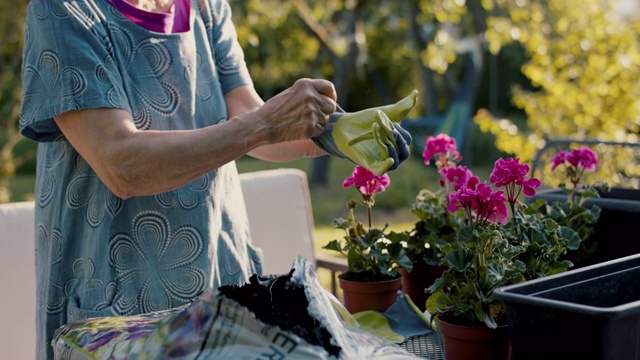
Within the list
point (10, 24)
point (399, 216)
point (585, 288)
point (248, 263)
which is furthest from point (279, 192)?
point (399, 216)

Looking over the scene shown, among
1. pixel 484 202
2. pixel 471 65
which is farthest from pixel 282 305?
pixel 471 65

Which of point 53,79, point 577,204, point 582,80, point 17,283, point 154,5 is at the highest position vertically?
point 582,80

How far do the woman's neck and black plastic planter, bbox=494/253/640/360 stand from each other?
0.94 meters

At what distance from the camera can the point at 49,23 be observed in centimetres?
154

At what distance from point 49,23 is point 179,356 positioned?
77 centimetres

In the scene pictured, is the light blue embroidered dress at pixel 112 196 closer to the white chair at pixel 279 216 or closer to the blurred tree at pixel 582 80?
the white chair at pixel 279 216

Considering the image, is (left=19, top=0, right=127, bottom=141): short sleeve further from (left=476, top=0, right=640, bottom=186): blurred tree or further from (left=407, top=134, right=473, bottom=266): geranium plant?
(left=476, top=0, right=640, bottom=186): blurred tree

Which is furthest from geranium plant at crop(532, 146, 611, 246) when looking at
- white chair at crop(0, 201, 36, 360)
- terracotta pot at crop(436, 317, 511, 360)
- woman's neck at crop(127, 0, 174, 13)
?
white chair at crop(0, 201, 36, 360)

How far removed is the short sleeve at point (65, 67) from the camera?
1503mm

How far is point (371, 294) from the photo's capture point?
1.80 meters

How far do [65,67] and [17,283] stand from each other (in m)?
0.99

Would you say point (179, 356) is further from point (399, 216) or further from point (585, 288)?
point (399, 216)

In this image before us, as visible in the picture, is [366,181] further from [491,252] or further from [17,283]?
[17,283]

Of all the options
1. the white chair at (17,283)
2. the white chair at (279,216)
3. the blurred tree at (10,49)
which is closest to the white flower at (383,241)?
the white chair at (279,216)
